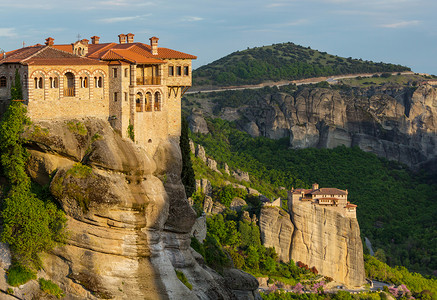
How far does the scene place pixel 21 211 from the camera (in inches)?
1741

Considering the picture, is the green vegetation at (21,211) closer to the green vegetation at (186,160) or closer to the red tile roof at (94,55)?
the red tile roof at (94,55)

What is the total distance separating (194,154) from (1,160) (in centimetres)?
5514

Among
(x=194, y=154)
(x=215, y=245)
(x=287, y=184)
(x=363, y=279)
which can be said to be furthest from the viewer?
(x=287, y=184)

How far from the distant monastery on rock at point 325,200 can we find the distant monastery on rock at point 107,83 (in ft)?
116

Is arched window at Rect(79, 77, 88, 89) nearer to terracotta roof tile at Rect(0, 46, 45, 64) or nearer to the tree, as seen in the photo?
terracotta roof tile at Rect(0, 46, 45, 64)

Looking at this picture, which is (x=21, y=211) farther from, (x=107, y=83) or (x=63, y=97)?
(x=107, y=83)

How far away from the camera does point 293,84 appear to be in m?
189

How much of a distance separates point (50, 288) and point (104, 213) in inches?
179

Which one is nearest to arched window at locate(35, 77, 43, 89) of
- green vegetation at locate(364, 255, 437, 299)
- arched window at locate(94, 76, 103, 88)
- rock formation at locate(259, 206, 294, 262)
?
arched window at locate(94, 76, 103, 88)

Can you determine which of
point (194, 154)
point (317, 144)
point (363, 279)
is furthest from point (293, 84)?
point (363, 279)

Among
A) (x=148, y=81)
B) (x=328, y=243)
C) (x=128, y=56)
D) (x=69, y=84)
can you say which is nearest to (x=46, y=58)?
(x=69, y=84)

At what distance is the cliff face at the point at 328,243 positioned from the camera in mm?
85000

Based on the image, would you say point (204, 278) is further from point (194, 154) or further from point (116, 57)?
point (194, 154)

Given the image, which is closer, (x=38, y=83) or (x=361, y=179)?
(x=38, y=83)
